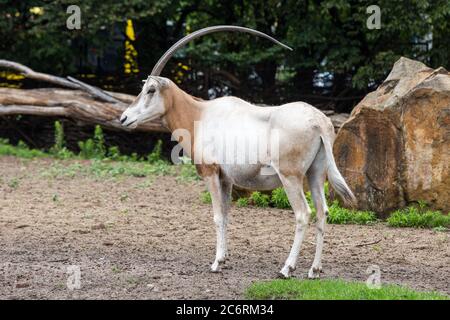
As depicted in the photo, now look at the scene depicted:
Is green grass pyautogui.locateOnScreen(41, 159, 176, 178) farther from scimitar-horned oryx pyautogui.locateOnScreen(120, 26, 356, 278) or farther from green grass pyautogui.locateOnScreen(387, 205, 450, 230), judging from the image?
scimitar-horned oryx pyautogui.locateOnScreen(120, 26, 356, 278)

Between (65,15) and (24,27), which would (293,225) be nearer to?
(65,15)

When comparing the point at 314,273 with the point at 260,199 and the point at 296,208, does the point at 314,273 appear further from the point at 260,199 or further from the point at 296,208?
the point at 260,199

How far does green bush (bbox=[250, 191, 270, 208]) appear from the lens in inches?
441

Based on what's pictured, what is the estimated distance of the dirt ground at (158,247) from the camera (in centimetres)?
697

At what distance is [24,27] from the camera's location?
1697 centimetres

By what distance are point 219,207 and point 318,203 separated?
903mm

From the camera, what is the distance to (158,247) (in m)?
8.74

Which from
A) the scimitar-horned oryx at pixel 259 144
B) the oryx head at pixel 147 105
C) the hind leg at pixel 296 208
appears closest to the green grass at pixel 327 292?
the hind leg at pixel 296 208

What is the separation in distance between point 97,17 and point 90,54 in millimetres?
3306

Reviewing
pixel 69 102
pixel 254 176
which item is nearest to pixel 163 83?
pixel 254 176

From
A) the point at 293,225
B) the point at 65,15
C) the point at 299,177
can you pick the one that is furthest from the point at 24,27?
the point at 299,177

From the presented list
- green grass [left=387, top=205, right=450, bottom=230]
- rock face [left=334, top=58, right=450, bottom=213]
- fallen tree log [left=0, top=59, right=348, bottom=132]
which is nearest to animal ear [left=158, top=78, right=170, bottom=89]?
rock face [left=334, top=58, right=450, bottom=213]

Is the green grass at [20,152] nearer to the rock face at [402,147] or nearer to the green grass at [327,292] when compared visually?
the rock face at [402,147]

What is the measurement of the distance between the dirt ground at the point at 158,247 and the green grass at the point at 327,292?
0.24 metres
